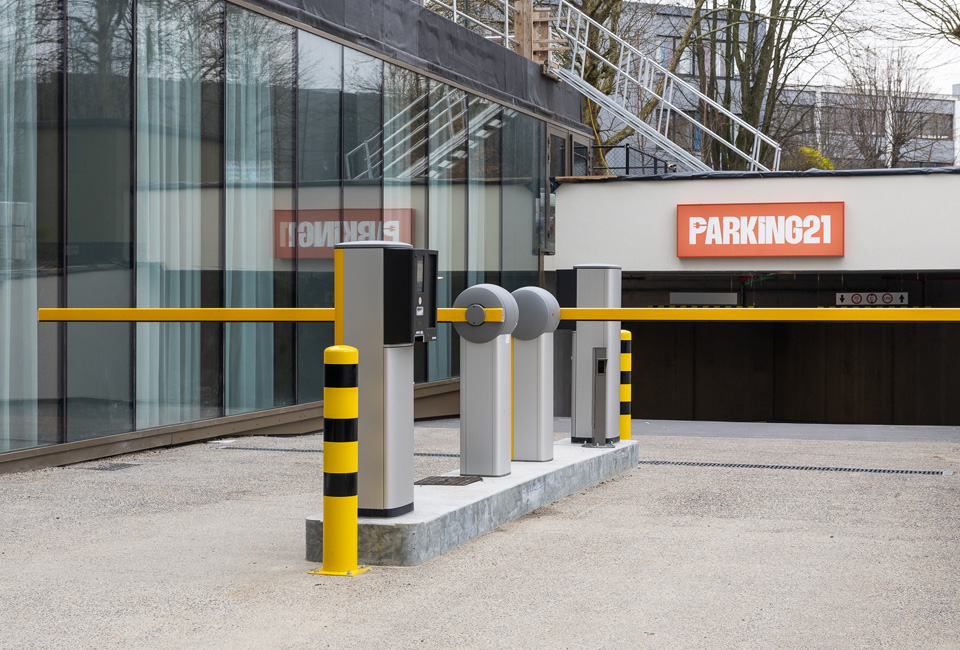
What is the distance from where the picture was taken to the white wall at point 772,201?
1784 cm

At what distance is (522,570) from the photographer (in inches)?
215

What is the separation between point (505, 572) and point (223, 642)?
5.26 feet

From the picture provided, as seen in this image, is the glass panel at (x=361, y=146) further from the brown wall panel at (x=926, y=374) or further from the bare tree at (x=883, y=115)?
the bare tree at (x=883, y=115)

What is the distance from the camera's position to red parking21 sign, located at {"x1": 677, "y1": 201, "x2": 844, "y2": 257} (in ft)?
59.8

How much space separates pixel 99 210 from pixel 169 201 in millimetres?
1050

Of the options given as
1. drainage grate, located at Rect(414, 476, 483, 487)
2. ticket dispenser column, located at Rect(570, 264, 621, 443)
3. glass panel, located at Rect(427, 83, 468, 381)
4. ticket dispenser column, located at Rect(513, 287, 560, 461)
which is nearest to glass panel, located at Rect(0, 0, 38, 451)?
drainage grate, located at Rect(414, 476, 483, 487)

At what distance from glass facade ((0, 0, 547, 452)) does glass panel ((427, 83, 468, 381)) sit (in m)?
0.30

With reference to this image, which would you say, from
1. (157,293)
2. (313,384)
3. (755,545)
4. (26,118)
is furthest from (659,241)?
(755,545)

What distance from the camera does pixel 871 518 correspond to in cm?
706

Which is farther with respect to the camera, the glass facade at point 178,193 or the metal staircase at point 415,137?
the metal staircase at point 415,137

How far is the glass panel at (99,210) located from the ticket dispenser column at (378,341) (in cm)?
484

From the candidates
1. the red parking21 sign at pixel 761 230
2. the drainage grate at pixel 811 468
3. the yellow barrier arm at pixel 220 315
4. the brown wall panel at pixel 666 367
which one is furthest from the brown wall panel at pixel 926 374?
the yellow barrier arm at pixel 220 315

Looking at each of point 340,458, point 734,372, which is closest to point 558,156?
point 734,372

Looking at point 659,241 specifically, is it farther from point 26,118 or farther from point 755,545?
point 755,545
